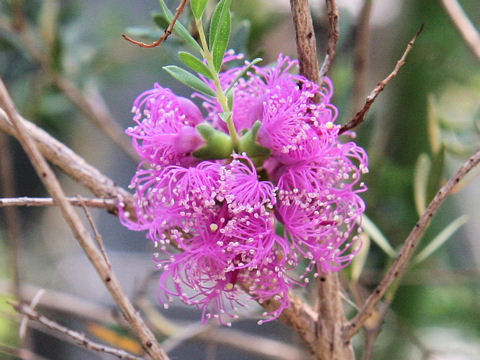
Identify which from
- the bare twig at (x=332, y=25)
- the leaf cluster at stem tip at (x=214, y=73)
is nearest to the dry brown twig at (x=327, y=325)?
the bare twig at (x=332, y=25)

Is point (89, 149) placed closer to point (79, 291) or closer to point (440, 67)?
point (79, 291)

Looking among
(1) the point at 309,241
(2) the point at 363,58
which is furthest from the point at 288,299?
(2) the point at 363,58

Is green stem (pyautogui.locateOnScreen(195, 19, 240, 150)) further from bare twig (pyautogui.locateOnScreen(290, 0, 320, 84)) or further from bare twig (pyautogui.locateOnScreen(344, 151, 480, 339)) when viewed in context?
bare twig (pyautogui.locateOnScreen(344, 151, 480, 339))

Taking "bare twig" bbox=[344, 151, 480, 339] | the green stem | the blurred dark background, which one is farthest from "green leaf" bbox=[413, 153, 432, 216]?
the green stem

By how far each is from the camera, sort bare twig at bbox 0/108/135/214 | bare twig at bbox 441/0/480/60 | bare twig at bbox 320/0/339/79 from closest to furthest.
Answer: bare twig at bbox 320/0/339/79 → bare twig at bbox 0/108/135/214 → bare twig at bbox 441/0/480/60

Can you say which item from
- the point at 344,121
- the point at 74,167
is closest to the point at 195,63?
the point at 74,167

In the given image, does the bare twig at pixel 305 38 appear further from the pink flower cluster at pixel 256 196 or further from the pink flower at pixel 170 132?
the pink flower at pixel 170 132

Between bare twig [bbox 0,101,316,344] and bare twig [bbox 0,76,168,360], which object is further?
bare twig [bbox 0,101,316,344]

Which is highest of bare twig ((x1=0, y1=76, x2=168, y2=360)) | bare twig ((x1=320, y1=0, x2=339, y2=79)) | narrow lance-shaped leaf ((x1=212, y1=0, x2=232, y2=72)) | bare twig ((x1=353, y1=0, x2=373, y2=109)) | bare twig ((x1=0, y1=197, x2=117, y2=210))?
bare twig ((x1=353, y1=0, x2=373, y2=109))
